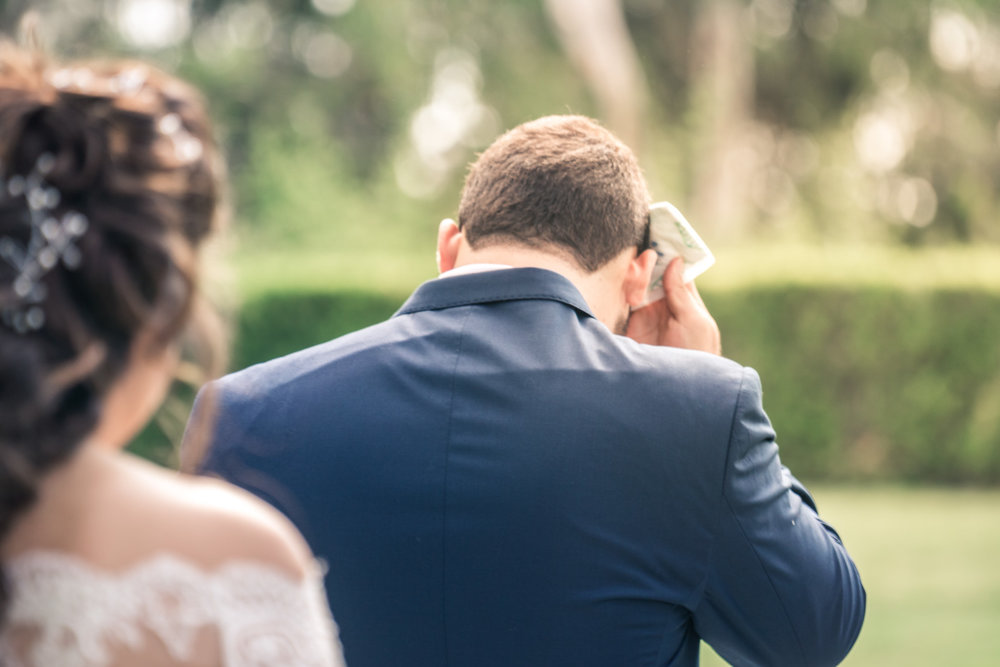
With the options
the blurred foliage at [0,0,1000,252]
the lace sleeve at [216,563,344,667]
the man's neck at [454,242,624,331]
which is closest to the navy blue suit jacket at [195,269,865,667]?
the man's neck at [454,242,624,331]

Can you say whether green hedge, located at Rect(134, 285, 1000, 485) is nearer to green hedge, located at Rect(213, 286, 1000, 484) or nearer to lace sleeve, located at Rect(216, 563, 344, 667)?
green hedge, located at Rect(213, 286, 1000, 484)

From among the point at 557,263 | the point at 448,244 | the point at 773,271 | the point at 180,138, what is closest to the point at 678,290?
the point at 557,263

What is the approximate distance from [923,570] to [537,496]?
7171 mm

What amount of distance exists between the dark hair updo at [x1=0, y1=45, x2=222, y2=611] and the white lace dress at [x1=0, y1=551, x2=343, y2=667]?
0.05 m

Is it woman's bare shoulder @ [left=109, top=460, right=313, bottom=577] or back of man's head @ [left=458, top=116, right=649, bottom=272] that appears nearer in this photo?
woman's bare shoulder @ [left=109, top=460, right=313, bottom=577]

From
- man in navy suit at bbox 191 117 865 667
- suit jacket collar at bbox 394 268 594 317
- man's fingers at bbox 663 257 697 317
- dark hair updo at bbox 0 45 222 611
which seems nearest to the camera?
dark hair updo at bbox 0 45 222 611

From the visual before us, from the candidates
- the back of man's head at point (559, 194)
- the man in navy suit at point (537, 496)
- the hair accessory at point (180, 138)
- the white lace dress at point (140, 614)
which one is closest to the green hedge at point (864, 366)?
the back of man's head at point (559, 194)

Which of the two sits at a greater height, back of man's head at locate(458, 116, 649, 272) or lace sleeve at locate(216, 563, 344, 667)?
back of man's head at locate(458, 116, 649, 272)

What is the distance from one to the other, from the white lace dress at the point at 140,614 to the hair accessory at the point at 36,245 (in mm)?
256

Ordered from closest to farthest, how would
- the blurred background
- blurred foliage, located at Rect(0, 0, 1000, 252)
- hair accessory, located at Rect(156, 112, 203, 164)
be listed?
hair accessory, located at Rect(156, 112, 203, 164) → the blurred background → blurred foliage, located at Rect(0, 0, 1000, 252)

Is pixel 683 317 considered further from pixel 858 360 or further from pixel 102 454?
pixel 858 360

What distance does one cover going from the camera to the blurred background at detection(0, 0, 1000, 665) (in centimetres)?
1272

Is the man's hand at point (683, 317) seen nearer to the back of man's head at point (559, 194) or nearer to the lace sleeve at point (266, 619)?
the back of man's head at point (559, 194)

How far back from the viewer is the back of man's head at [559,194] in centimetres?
241
